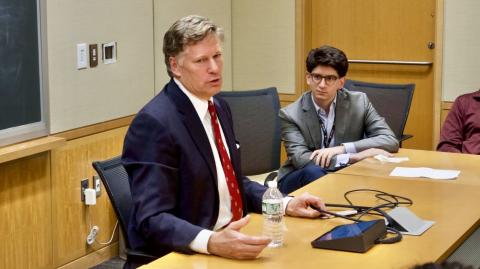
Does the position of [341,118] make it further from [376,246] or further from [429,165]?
[376,246]

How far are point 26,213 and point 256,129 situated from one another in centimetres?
136

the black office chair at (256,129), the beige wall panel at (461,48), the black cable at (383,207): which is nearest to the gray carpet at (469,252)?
the black cable at (383,207)

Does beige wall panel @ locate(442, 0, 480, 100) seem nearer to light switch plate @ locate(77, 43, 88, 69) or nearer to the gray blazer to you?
the gray blazer

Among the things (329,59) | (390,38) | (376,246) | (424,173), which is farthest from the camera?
(390,38)

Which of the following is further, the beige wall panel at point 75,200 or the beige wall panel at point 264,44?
the beige wall panel at point 264,44

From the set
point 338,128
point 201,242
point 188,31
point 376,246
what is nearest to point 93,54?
point 338,128

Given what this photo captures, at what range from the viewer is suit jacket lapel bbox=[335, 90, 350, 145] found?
4.61 meters

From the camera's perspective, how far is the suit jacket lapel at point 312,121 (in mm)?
4574

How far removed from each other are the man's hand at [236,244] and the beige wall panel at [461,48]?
12.4ft

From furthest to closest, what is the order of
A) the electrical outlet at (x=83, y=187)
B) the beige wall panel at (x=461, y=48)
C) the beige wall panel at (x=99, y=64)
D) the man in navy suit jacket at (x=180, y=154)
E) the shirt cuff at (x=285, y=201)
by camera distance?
the beige wall panel at (x=461, y=48)
the electrical outlet at (x=83, y=187)
the beige wall panel at (x=99, y=64)
the shirt cuff at (x=285, y=201)
the man in navy suit jacket at (x=180, y=154)

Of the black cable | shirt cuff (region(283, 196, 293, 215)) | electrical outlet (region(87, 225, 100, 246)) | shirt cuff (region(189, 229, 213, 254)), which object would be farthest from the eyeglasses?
shirt cuff (region(189, 229, 213, 254))

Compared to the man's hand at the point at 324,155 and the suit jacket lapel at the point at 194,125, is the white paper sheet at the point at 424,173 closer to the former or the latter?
the man's hand at the point at 324,155

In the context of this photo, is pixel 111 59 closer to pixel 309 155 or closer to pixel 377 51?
pixel 309 155

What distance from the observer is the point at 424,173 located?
3939mm
